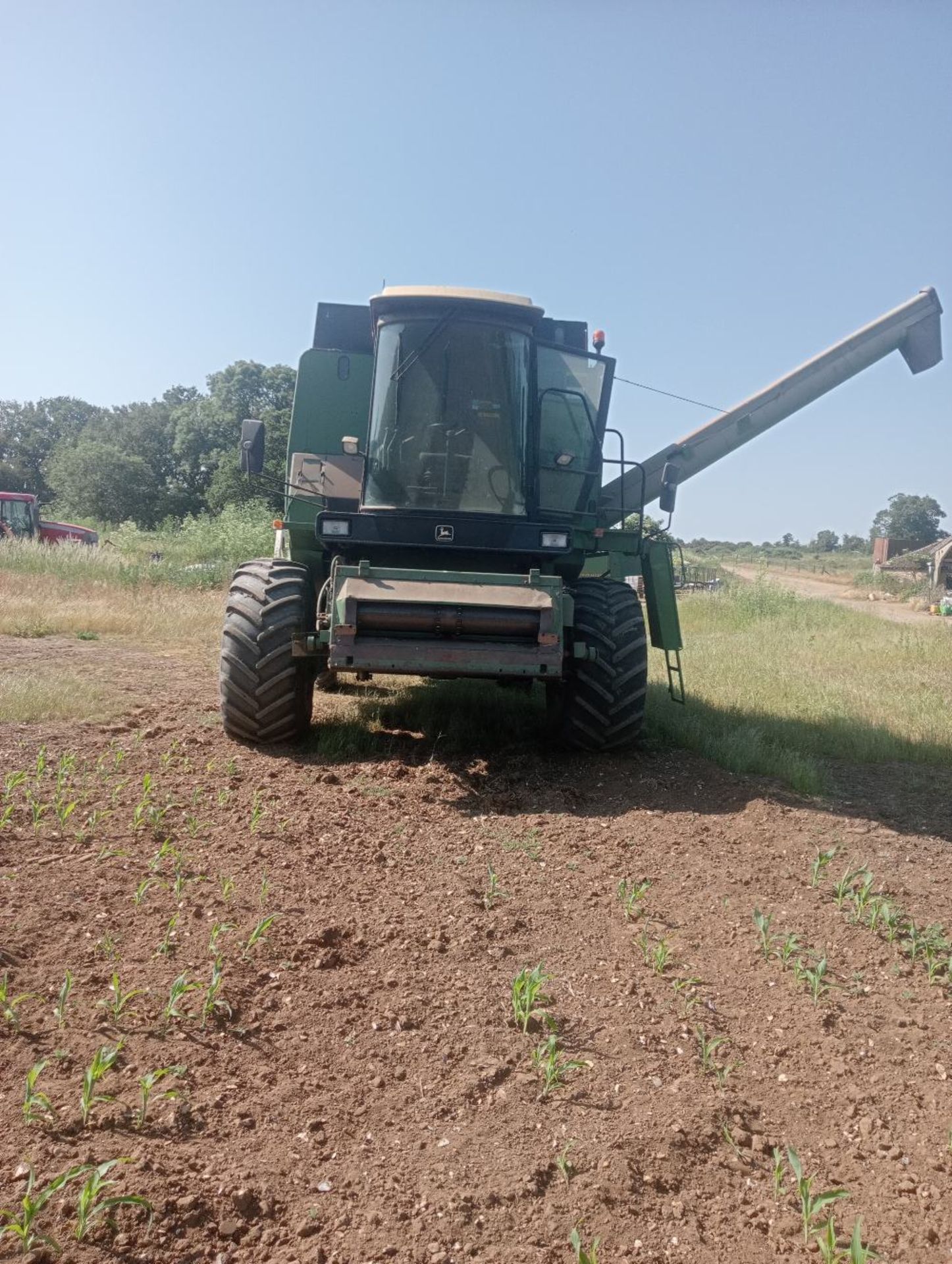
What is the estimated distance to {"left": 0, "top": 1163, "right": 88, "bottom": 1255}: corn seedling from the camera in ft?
6.23

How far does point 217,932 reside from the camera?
3258 mm

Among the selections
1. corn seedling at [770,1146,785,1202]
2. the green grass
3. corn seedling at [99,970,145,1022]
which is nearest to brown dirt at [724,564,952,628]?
the green grass

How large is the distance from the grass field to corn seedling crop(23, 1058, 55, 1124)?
3840 millimetres

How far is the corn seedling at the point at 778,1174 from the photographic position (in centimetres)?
221

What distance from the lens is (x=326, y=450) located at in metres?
7.25

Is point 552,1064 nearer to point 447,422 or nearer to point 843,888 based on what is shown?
point 843,888

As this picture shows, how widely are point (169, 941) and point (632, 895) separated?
5.89 ft

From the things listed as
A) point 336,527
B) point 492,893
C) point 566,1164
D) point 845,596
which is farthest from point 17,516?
point 845,596

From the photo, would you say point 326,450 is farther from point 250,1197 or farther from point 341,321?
point 250,1197

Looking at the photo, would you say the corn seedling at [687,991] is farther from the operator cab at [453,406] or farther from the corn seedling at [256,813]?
the operator cab at [453,406]

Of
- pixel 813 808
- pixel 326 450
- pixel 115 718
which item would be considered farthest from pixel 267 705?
pixel 813 808

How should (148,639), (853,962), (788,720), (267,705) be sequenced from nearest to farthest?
(853,962)
(267,705)
(788,720)
(148,639)

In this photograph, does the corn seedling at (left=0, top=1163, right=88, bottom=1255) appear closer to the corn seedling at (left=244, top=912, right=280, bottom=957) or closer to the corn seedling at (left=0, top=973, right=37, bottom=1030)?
the corn seedling at (left=0, top=973, right=37, bottom=1030)

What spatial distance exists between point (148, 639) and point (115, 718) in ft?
17.7
